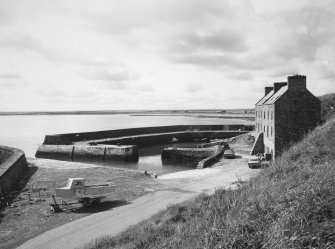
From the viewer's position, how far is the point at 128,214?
17750mm

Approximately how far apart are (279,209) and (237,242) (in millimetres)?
1283

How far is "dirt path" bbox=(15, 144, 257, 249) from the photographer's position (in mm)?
14320

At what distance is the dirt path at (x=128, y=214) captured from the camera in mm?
14320

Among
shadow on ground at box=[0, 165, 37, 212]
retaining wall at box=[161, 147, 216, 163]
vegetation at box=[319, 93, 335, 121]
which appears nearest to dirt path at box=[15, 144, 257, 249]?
shadow on ground at box=[0, 165, 37, 212]

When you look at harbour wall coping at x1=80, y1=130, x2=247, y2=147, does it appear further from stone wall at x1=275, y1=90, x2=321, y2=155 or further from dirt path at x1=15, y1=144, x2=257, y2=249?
stone wall at x1=275, y1=90, x2=321, y2=155

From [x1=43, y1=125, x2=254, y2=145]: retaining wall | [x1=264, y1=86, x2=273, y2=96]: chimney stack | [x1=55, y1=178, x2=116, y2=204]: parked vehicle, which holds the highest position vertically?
[x1=264, y1=86, x2=273, y2=96]: chimney stack

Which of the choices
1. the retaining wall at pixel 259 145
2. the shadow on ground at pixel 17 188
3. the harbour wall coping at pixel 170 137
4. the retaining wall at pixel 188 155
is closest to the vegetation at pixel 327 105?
the retaining wall at pixel 259 145

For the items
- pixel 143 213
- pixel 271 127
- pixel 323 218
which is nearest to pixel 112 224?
pixel 143 213

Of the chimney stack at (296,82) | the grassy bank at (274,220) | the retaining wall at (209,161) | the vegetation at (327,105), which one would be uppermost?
the chimney stack at (296,82)

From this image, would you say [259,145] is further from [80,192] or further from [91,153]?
[80,192]

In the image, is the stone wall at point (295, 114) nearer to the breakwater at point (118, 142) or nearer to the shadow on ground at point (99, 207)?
the breakwater at point (118, 142)

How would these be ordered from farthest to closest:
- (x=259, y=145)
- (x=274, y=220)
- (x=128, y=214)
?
(x=259, y=145) → (x=128, y=214) → (x=274, y=220)

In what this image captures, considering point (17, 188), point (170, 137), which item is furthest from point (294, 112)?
point (170, 137)

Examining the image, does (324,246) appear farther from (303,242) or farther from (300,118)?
(300,118)
